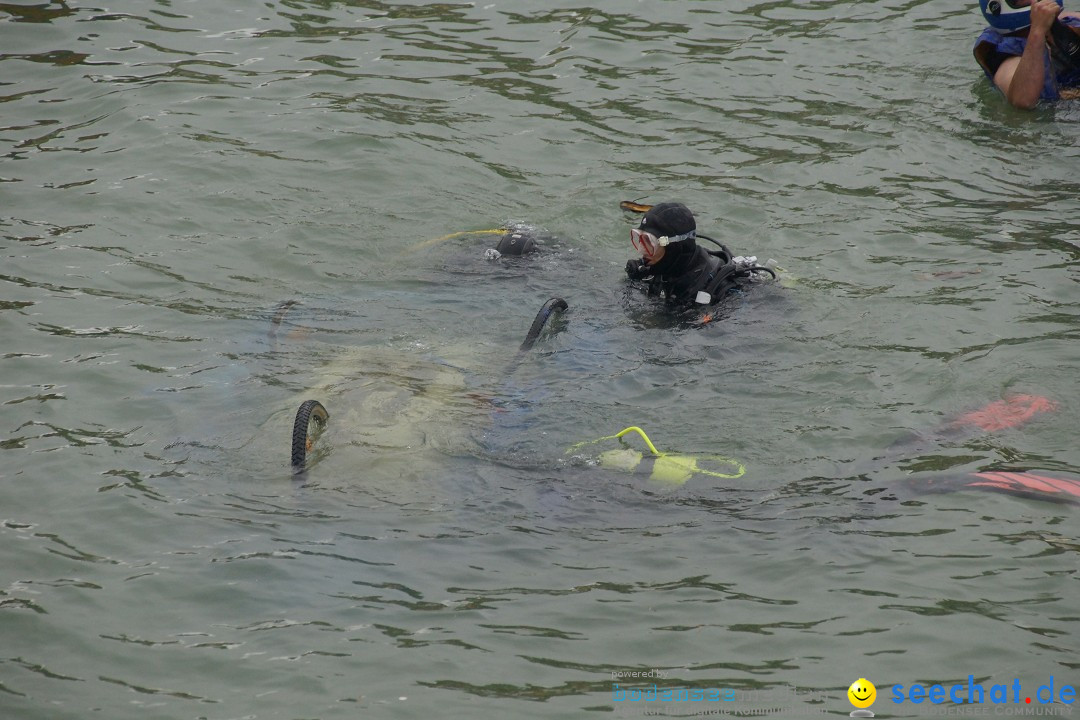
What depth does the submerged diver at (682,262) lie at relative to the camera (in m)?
6.12

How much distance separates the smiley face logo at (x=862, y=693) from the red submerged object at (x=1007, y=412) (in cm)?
206

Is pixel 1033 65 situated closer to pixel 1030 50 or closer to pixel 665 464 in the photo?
pixel 1030 50

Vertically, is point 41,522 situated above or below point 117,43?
below

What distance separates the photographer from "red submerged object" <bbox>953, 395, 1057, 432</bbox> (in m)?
4.98

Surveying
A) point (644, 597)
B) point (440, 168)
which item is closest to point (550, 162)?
point (440, 168)

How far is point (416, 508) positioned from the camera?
4.51 meters

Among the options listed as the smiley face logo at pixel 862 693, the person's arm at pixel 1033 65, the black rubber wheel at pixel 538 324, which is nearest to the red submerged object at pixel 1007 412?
the smiley face logo at pixel 862 693

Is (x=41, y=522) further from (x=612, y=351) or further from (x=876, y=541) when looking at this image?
(x=876, y=541)

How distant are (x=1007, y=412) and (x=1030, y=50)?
15.8 feet

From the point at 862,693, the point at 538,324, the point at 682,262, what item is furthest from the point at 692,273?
the point at 862,693

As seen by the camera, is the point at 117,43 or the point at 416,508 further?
the point at 117,43

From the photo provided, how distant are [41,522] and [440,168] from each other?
4.83 meters

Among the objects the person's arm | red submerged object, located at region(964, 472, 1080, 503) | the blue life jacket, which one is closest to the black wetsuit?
red submerged object, located at region(964, 472, 1080, 503)

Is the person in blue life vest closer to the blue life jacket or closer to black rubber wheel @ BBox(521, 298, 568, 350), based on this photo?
the blue life jacket
